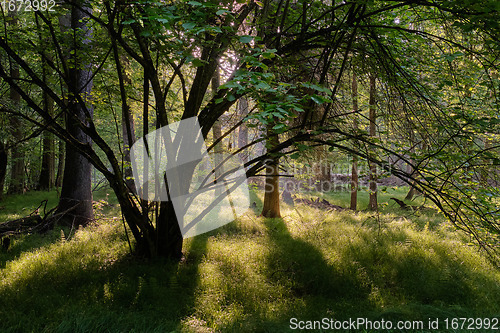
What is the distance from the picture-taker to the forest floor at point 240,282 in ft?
11.3

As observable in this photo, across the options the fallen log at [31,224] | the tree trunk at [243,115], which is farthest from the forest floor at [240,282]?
the tree trunk at [243,115]

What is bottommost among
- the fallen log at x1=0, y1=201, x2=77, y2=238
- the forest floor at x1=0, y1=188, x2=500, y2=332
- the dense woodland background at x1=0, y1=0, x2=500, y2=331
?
the forest floor at x1=0, y1=188, x2=500, y2=332

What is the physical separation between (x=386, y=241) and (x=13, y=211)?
1166 cm

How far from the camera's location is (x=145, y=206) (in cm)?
454

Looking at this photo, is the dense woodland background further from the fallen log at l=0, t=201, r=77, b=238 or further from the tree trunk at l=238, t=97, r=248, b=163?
the tree trunk at l=238, t=97, r=248, b=163

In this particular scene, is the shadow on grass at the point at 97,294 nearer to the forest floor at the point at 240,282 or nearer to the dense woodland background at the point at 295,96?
the forest floor at the point at 240,282

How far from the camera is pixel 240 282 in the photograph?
4477 mm

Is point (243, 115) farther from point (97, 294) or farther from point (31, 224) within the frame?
point (31, 224)

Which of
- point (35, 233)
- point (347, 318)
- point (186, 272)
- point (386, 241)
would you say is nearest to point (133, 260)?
point (186, 272)

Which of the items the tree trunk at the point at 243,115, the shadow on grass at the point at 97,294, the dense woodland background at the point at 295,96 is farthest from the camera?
the tree trunk at the point at 243,115

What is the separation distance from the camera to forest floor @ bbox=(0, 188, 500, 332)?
136 inches

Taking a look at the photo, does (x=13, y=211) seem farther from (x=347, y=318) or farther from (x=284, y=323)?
(x=347, y=318)

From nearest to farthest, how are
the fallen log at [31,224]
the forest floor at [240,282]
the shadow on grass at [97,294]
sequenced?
1. the shadow on grass at [97,294]
2. the forest floor at [240,282]
3. the fallen log at [31,224]

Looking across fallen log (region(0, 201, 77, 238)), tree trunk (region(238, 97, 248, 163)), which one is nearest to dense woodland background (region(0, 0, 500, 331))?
fallen log (region(0, 201, 77, 238))
